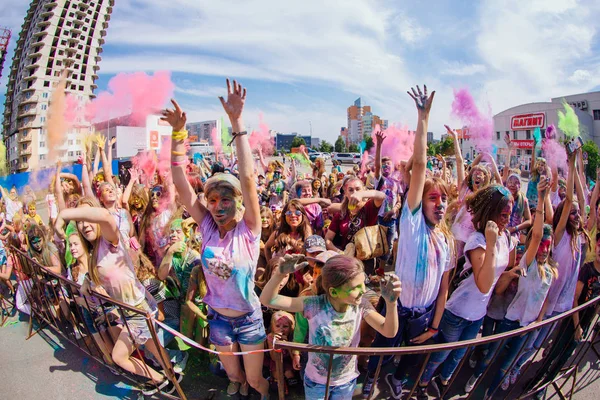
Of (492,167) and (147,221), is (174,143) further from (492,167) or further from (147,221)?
(492,167)

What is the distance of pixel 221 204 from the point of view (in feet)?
7.61

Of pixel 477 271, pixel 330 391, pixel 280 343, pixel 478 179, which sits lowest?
pixel 330 391

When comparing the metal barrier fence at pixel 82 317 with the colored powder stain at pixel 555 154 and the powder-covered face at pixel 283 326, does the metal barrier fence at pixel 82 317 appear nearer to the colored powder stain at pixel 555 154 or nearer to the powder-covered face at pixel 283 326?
the powder-covered face at pixel 283 326

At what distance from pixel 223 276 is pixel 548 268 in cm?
266

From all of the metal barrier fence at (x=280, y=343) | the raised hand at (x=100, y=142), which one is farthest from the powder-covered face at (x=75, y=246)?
the raised hand at (x=100, y=142)

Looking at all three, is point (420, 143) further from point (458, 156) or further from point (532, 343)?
point (458, 156)

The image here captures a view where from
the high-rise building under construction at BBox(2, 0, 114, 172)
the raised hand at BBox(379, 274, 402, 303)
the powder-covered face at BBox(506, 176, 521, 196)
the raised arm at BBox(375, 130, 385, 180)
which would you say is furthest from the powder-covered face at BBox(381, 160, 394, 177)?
the high-rise building under construction at BBox(2, 0, 114, 172)

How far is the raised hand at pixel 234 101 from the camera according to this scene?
2.07 metres

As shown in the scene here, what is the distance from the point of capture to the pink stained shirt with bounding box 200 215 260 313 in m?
2.29

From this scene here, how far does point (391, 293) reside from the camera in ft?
6.33

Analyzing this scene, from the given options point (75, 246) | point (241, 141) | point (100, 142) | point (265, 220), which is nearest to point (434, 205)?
point (241, 141)

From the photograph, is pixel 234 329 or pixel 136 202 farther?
pixel 136 202

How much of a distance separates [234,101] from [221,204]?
2.28 ft

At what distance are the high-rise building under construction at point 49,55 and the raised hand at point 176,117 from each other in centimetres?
5477
